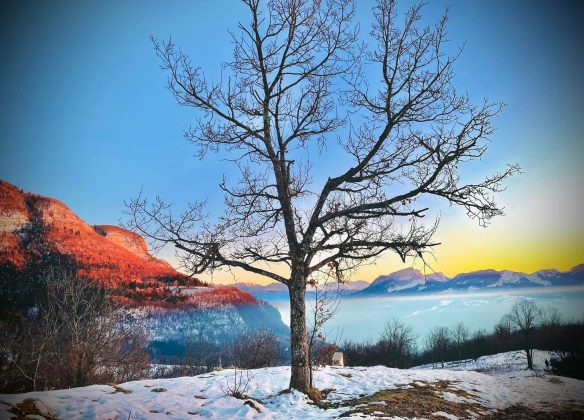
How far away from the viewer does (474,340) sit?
120 m

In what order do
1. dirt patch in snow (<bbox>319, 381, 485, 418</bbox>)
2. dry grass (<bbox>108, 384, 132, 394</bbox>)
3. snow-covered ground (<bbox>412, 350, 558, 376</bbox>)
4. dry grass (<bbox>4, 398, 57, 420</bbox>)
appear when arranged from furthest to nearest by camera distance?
snow-covered ground (<bbox>412, 350, 558, 376</bbox>) < dry grass (<bbox>108, 384, 132, 394</bbox>) < dirt patch in snow (<bbox>319, 381, 485, 418</bbox>) < dry grass (<bbox>4, 398, 57, 420</bbox>)

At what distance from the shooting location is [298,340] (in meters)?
8.50

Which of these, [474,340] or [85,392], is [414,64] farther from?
[474,340]

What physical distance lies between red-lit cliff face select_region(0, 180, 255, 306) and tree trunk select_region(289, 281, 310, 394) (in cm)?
5331

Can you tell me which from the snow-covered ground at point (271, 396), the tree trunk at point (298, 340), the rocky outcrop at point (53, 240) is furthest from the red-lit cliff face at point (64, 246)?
the tree trunk at point (298, 340)

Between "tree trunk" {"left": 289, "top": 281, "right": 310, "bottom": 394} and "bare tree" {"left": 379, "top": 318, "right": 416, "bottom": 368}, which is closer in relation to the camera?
"tree trunk" {"left": 289, "top": 281, "right": 310, "bottom": 394}

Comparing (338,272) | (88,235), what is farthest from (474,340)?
(88,235)

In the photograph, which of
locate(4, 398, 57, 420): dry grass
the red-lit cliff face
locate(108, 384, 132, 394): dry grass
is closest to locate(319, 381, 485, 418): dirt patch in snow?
locate(108, 384, 132, 394): dry grass

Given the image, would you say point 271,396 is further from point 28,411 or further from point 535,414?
point 535,414

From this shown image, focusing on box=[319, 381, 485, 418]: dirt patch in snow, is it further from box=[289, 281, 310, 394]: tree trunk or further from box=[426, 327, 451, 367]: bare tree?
box=[426, 327, 451, 367]: bare tree

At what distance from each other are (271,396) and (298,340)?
1.53 meters

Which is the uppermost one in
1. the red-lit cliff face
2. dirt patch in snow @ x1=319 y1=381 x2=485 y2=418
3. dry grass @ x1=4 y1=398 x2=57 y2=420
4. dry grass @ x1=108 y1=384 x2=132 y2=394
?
the red-lit cliff face

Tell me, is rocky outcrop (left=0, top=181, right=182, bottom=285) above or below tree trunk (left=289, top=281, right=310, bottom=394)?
above

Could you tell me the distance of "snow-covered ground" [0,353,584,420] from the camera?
5609 millimetres
